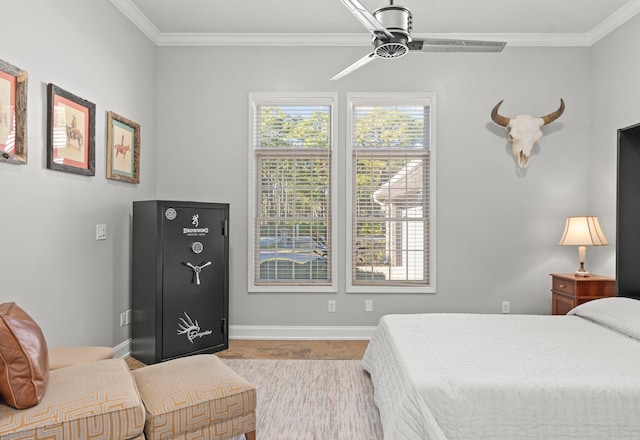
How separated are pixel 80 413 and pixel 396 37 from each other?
2.26 metres

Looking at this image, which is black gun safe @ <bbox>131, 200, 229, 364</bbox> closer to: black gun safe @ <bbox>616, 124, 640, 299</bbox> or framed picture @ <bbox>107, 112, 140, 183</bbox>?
framed picture @ <bbox>107, 112, 140, 183</bbox>

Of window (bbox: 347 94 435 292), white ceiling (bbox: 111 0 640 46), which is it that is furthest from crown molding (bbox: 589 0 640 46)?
window (bbox: 347 94 435 292)

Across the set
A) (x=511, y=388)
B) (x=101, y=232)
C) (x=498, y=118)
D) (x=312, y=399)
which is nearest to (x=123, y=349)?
(x=101, y=232)

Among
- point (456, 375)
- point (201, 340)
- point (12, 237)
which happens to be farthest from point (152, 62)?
point (456, 375)

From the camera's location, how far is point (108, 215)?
341cm

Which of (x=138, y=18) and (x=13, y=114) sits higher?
(x=138, y=18)

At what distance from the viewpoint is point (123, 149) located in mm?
3650

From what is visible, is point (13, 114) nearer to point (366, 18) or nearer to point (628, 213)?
point (366, 18)

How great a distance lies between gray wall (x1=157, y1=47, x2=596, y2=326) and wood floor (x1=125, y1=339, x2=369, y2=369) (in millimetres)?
231

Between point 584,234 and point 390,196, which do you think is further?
point 390,196

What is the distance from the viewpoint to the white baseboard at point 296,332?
4.30 metres

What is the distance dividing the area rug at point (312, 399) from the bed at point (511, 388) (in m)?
0.29

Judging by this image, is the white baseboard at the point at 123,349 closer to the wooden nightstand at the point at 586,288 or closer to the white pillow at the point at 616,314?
the white pillow at the point at 616,314

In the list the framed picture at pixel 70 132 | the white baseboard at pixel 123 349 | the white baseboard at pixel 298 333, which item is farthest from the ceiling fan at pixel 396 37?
the white baseboard at pixel 123 349
